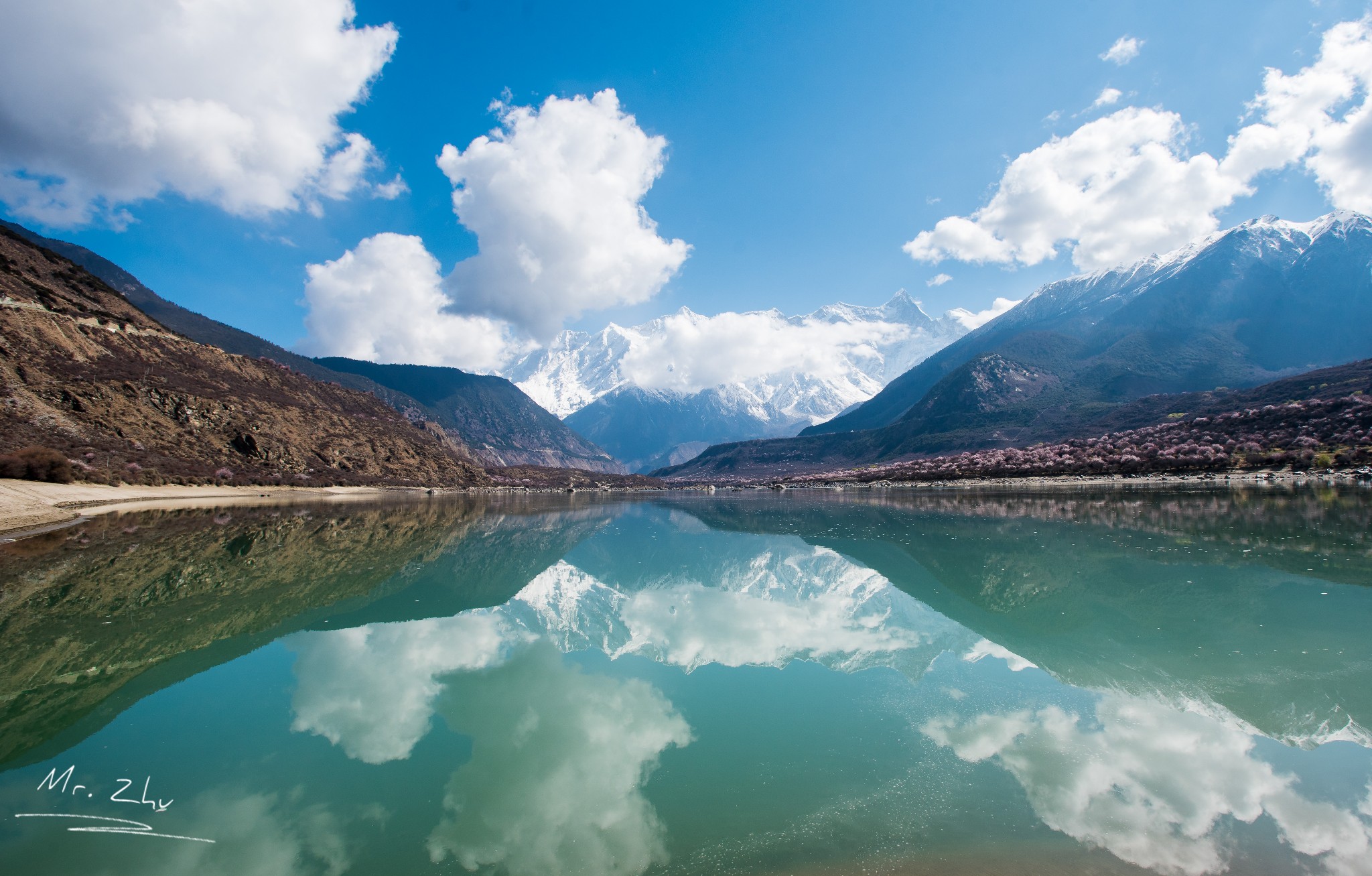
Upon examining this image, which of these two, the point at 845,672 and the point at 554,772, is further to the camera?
the point at 845,672

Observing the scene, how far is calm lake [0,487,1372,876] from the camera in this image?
518cm

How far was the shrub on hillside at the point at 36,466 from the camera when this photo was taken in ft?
119

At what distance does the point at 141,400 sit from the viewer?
2135 inches

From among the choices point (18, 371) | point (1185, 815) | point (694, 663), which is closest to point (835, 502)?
point (694, 663)

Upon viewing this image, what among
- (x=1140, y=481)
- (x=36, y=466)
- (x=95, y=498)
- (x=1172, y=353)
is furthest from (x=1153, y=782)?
(x=1172, y=353)

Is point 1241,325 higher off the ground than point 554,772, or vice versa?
point 1241,325

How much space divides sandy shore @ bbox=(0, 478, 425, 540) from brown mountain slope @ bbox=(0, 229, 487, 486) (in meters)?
2.18

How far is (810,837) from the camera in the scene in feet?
17.5

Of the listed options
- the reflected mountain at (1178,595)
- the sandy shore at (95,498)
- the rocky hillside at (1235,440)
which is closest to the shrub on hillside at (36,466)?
the sandy shore at (95,498)

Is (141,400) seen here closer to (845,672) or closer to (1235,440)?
(845,672)

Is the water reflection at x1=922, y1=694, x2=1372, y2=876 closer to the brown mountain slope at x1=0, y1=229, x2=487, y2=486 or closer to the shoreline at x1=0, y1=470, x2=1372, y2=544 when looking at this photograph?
the shoreline at x1=0, y1=470, x2=1372, y2=544

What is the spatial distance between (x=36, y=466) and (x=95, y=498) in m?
3.76

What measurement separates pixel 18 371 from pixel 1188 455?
117m
